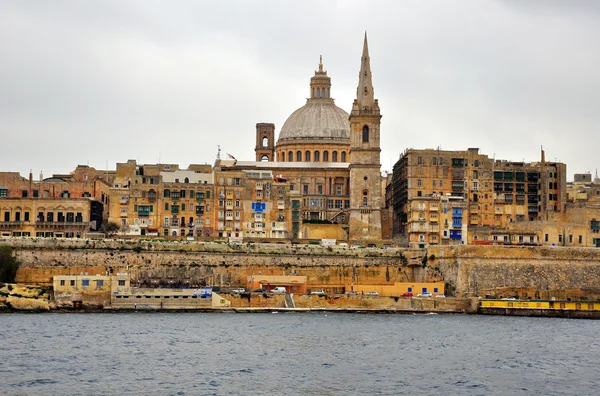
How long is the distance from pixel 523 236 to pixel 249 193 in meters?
24.9

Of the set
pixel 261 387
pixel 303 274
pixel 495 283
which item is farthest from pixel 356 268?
pixel 261 387

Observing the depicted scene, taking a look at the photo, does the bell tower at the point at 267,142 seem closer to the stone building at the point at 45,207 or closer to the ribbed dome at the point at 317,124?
the ribbed dome at the point at 317,124

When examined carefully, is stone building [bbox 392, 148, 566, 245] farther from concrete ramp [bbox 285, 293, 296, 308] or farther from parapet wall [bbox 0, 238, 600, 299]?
concrete ramp [bbox 285, 293, 296, 308]

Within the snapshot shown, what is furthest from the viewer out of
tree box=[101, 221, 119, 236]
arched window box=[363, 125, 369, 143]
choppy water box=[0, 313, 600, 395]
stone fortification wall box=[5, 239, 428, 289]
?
arched window box=[363, 125, 369, 143]

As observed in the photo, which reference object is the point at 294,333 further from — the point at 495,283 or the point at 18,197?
the point at 18,197

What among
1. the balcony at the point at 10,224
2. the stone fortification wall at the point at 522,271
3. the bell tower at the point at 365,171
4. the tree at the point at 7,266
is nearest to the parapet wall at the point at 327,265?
the stone fortification wall at the point at 522,271

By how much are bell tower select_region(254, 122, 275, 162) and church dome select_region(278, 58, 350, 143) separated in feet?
7.83

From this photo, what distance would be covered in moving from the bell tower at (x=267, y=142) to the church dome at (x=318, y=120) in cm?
239

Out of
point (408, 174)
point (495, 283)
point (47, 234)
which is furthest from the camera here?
point (408, 174)

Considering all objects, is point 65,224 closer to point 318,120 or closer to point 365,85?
point 365,85

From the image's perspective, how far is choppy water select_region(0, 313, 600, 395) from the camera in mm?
43594

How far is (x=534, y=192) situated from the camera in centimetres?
10600

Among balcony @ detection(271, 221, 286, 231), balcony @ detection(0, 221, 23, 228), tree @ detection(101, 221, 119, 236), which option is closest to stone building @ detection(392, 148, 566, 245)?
balcony @ detection(271, 221, 286, 231)

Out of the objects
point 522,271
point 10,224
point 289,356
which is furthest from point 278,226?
point 289,356
